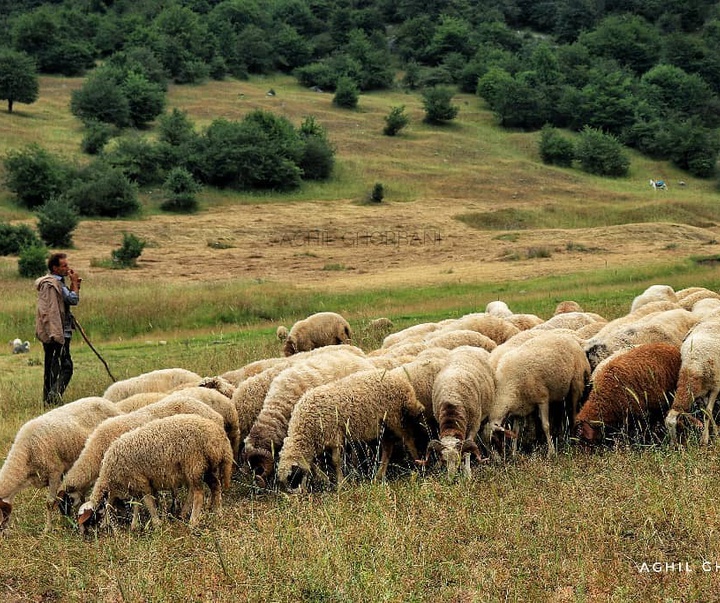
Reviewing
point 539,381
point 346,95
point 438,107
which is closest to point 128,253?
point 539,381

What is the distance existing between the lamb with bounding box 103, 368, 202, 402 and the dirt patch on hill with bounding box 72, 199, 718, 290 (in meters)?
15.7

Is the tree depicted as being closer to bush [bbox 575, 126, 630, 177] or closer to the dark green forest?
the dark green forest

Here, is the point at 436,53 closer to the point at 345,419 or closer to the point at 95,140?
the point at 95,140

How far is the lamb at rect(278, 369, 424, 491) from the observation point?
26.5 feet

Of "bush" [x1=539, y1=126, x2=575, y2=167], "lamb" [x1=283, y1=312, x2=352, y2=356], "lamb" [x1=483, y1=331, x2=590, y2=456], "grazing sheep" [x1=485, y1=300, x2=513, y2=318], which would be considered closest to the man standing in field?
"lamb" [x1=283, y1=312, x2=352, y2=356]

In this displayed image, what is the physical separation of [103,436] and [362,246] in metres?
32.5

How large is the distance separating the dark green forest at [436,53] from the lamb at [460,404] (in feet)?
172

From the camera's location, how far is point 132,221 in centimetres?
4288

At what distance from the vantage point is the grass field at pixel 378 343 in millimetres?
5617

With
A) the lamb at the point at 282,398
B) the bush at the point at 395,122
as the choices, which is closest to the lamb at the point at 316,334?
the lamb at the point at 282,398

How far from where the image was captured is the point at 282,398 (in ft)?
29.9

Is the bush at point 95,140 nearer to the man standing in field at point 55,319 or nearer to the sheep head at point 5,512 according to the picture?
the man standing in field at point 55,319

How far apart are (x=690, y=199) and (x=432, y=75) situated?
150ft

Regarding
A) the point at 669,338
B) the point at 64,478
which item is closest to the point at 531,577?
the point at 64,478
